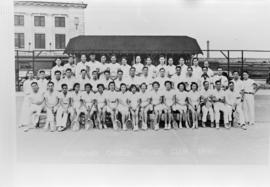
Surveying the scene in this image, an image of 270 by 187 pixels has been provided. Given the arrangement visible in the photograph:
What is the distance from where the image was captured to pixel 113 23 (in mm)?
2869

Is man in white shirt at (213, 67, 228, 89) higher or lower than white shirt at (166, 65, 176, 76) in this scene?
lower

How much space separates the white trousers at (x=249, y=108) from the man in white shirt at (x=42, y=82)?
166cm

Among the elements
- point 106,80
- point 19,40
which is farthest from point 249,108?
point 19,40

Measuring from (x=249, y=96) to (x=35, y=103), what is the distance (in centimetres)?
178

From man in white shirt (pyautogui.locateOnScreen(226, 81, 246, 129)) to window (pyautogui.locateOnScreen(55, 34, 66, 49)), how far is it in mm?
1407

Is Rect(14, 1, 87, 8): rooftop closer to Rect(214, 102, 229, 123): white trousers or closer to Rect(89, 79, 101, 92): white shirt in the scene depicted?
Rect(89, 79, 101, 92): white shirt

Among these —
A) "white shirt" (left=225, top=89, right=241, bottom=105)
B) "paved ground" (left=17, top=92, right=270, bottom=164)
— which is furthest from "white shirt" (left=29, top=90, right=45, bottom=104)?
"white shirt" (left=225, top=89, right=241, bottom=105)

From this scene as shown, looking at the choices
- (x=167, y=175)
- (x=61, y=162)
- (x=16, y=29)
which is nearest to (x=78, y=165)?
(x=61, y=162)

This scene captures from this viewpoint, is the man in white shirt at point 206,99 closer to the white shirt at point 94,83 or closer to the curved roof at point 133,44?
the curved roof at point 133,44

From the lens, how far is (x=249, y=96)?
301cm

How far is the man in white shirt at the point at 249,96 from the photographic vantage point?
2982 mm

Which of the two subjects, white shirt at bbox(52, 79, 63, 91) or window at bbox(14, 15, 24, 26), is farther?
white shirt at bbox(52, 79, 63, 91)

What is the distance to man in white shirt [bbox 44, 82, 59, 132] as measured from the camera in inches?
117

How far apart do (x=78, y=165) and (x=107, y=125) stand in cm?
40
